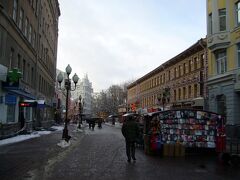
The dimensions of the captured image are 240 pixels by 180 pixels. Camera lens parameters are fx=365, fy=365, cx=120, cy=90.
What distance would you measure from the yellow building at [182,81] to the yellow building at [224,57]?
20.5 ft

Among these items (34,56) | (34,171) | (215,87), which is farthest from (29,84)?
(34,171)

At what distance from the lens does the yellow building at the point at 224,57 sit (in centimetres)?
2783

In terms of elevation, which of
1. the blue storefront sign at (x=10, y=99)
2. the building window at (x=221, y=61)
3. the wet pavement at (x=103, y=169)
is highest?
the building window at (x=221, y=61)

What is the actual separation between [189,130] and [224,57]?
1477cm

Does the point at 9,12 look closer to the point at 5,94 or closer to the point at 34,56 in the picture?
the point at 5,94

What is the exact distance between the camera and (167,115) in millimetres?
17500

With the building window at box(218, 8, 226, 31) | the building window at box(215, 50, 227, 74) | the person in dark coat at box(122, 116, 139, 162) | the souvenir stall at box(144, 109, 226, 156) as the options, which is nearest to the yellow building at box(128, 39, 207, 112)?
the building window at box(215, 50, 227, 74)

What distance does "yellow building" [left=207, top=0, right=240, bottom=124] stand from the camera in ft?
91.3

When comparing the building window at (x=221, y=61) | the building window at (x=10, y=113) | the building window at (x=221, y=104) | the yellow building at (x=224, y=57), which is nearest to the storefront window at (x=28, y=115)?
the building window at (x=10, y=113)

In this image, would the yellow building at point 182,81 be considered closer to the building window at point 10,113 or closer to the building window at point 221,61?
the building window at point 221,61

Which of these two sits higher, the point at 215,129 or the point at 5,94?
the point at 5,94

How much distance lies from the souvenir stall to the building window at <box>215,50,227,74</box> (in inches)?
540

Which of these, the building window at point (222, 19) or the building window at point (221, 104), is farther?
the building window at point (222, 19)

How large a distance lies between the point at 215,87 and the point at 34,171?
23005mm
